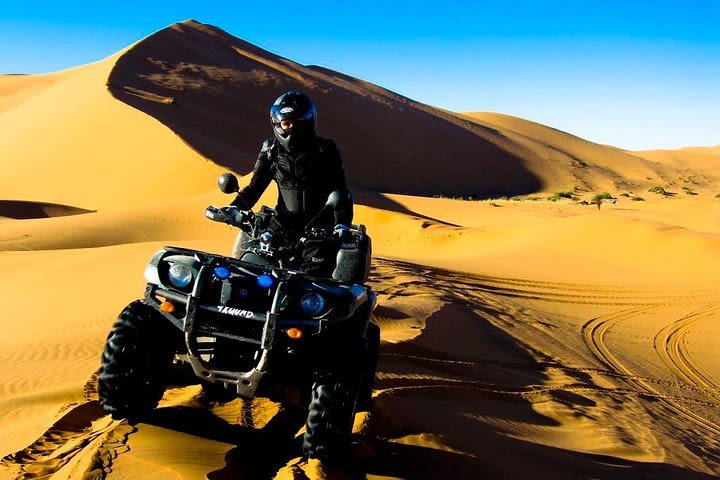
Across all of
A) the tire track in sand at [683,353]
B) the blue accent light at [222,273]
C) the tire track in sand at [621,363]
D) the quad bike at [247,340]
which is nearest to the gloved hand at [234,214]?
the quad bike at [247,340]

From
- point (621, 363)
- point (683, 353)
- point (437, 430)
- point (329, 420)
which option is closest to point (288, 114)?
point (329, 420)

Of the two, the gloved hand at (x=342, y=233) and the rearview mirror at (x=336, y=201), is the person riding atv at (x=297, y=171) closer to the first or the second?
the rearview mirror at (x=336, y=201)

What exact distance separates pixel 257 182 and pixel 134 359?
60.3 inches

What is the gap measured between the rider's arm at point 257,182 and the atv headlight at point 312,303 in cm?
121

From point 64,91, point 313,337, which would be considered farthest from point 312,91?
point 313,337

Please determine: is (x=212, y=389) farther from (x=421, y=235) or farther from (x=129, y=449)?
(x=421, y=235)

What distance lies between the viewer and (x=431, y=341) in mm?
7883

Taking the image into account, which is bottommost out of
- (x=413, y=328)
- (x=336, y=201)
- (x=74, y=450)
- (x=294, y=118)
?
(x=74, y=450)

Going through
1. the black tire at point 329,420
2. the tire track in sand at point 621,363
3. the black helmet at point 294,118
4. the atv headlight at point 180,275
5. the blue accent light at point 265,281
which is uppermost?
the black helmet at point 294,118

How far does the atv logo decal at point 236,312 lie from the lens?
12.2ft

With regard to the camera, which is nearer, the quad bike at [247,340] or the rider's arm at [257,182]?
the quad bike at [247,340]

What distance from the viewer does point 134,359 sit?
12.9ft

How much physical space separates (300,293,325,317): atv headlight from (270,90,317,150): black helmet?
51.0 inches

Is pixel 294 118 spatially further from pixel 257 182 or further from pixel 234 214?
pixel 234 214
